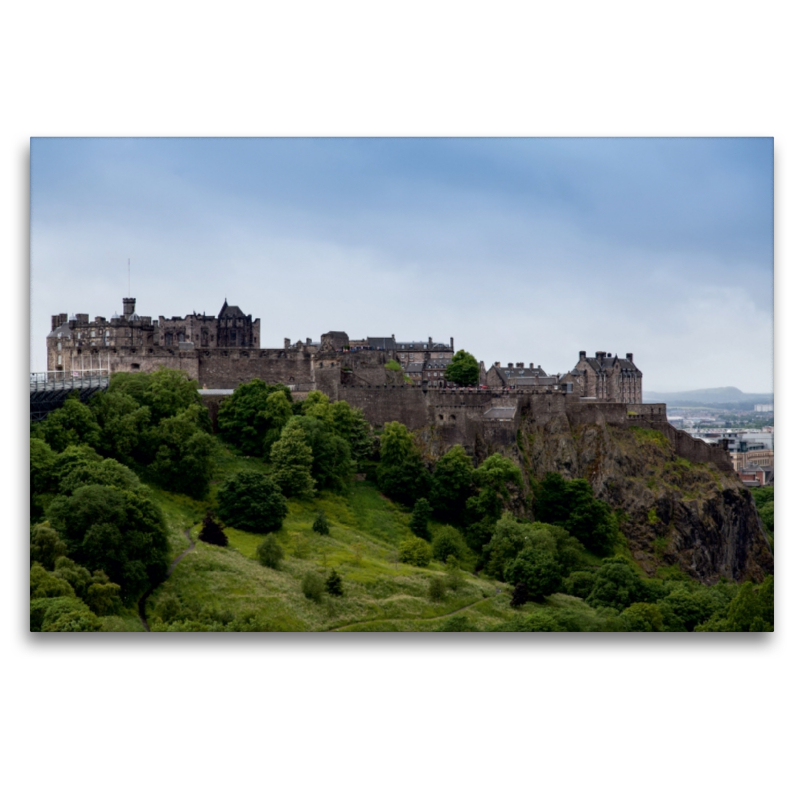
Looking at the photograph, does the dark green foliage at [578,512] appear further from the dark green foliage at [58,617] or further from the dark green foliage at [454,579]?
the dark green foliage at [58,617]

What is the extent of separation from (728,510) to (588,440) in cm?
504

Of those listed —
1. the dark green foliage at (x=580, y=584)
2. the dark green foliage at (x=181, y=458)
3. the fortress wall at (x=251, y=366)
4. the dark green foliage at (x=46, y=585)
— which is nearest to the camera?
the dark green foliage at (x=46, y=585)

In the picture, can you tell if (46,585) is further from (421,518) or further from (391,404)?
(391,404)

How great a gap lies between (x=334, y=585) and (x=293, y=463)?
8664mm

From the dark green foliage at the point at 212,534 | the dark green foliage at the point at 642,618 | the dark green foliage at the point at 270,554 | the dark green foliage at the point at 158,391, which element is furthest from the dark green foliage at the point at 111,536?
the dark green foliage at the point at 642,618

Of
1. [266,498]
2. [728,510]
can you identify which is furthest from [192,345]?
[728,510]

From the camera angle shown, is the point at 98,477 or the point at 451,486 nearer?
the point at 98,477

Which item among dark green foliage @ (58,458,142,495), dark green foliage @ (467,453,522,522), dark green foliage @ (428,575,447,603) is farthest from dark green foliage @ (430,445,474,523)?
dark green foliage @ (58,458,142,495)

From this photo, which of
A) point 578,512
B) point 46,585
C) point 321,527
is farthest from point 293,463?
point 46,585

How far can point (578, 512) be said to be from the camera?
2909 cm

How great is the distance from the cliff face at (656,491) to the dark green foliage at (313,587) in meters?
13.8

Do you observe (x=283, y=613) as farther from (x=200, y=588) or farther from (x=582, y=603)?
(x=582, y=603)

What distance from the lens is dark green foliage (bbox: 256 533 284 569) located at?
65.6 ft

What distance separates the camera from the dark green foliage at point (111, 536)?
1761 cm
